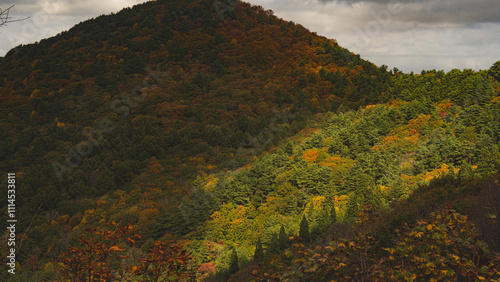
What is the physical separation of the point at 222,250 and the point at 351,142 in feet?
92.5

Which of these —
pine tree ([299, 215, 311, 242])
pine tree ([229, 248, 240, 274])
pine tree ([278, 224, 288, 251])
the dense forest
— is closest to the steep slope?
the dense forest

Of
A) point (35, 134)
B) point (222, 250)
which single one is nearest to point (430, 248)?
point (222, 250)

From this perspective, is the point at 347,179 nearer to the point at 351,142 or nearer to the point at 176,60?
the point at 351,142

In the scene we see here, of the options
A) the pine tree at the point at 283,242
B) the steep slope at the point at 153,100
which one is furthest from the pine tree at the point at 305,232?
the steep slope at the point at 153,100

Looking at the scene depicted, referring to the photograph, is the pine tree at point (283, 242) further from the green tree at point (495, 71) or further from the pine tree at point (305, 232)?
the green tree at point (495, 71)

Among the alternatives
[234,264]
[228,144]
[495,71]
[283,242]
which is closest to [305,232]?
[283,242]

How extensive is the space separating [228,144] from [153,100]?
28.7 m

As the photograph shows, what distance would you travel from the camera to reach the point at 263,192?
50469 mm

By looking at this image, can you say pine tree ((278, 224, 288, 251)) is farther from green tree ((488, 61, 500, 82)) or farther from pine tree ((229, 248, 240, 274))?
green tree ((488, 61, 500, 82))

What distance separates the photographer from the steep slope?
213ft

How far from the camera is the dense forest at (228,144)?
89.7 feet

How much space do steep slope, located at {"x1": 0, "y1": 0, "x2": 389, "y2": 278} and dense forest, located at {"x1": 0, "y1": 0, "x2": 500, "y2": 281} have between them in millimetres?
446

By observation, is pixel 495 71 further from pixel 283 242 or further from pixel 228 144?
pixel 283 242

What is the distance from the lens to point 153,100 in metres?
93.6
